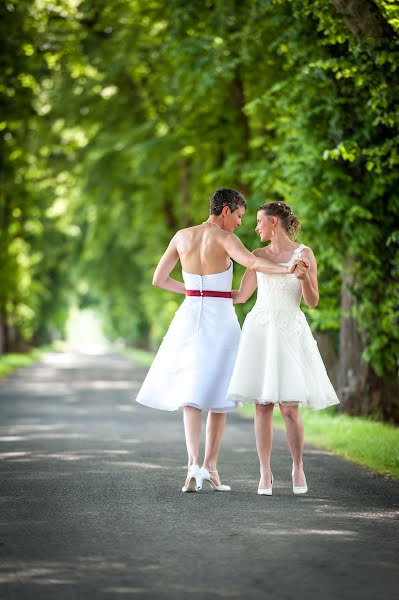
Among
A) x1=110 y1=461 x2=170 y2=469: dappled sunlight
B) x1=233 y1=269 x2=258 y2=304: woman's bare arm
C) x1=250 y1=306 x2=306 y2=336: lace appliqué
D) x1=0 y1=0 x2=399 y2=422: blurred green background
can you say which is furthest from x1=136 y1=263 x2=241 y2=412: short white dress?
x1=0 y1=0 x2=399 y2=422: blurred green background

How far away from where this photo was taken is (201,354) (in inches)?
326

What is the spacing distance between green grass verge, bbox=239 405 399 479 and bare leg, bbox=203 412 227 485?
1751 millimetres

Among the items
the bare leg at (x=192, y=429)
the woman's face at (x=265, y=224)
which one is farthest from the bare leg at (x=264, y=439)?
the woman's face at (x=265, y=224)

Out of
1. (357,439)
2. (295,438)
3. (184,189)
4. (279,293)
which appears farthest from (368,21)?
(184,189)

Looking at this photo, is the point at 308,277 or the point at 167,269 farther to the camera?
the point at 167,269

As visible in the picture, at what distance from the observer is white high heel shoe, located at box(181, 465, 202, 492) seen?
787cm

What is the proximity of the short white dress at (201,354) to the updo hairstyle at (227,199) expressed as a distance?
546mm

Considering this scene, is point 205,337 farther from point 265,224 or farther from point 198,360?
point 265,224

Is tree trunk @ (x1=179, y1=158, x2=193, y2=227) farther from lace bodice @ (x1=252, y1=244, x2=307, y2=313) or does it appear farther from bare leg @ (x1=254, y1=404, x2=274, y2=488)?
bare leg @ (x1=254, y1=404, x2=274, y2=488)

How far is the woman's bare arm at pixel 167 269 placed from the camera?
845 cm

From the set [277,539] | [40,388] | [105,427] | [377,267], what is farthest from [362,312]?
[40,388]

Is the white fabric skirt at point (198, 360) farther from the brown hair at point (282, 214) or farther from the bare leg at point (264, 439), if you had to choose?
the brown hair at point (282, 214)

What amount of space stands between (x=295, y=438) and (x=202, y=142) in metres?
16.9

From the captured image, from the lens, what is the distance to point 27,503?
746 centimetres
